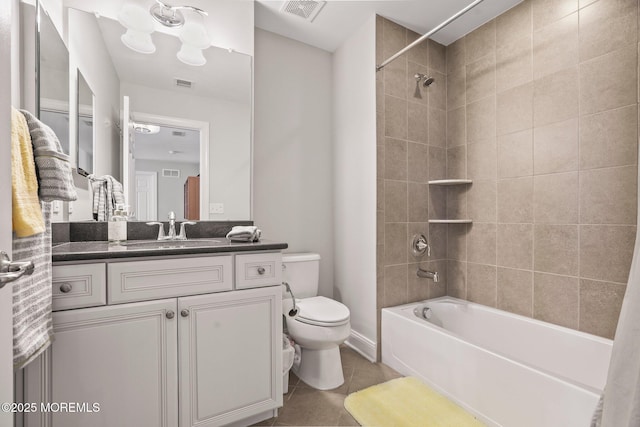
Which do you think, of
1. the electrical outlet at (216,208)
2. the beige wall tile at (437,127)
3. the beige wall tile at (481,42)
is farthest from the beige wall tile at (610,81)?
the electrical outlet at (216,208)

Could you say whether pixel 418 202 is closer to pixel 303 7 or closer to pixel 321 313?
pixel 321 313

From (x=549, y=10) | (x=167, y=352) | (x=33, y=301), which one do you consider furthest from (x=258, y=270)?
(x=549, y=10)

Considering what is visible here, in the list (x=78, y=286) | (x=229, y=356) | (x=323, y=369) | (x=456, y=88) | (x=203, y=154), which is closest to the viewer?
(x=78, y=286)

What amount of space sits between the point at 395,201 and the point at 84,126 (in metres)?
1.91

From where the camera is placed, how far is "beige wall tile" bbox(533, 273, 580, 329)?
1784 mm

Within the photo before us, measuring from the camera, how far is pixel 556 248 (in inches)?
73.4

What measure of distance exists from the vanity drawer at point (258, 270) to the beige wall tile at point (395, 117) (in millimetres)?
1282

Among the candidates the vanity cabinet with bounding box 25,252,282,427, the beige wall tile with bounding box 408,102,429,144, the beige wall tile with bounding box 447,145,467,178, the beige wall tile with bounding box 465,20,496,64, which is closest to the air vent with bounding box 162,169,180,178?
the vanity cabinet with bounding box 25,252,282,427

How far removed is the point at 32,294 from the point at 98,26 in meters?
1.52

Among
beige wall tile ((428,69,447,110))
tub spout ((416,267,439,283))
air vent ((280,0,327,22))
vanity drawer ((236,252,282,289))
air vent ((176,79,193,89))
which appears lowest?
tub spout ((416,267,439,283))

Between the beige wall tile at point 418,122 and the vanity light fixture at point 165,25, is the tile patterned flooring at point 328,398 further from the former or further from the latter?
the vanity light fixture at point 165,25

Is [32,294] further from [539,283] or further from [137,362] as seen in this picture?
[539,283]

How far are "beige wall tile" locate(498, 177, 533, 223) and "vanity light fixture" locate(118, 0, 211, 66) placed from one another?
2186 mm

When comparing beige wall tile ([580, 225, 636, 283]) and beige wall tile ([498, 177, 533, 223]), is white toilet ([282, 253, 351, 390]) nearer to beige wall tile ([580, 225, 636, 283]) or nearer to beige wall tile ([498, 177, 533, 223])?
beige wall tile ([498, 177, 533, 223])
